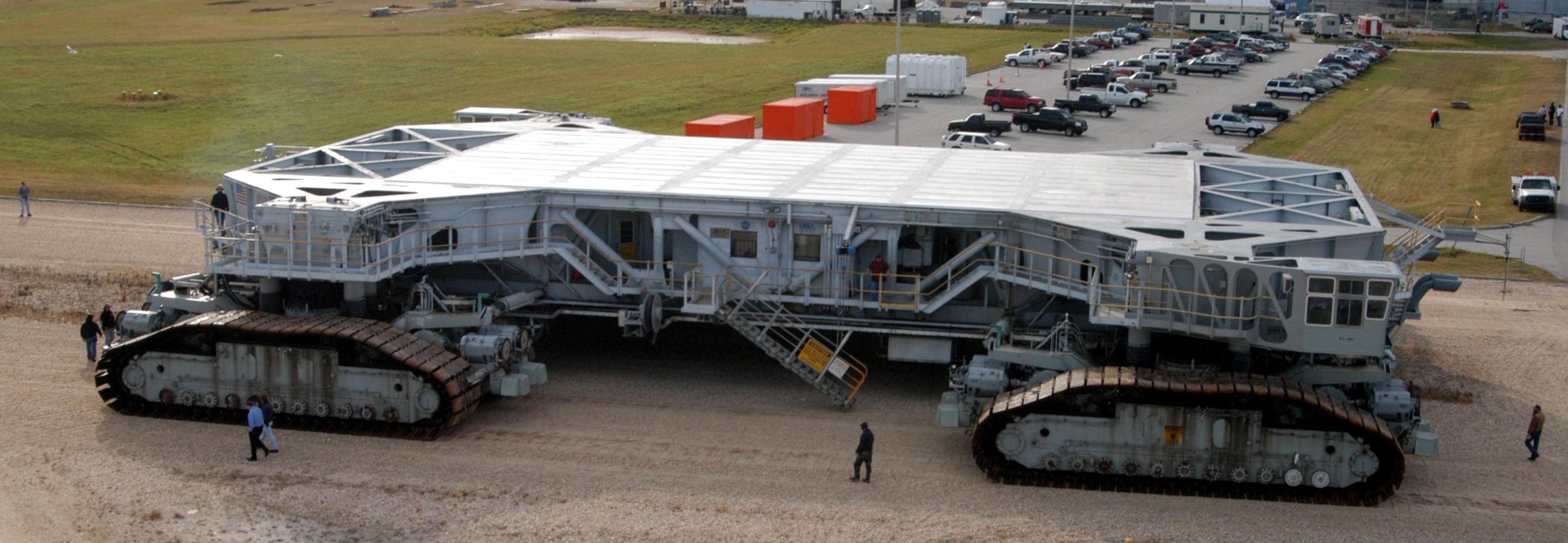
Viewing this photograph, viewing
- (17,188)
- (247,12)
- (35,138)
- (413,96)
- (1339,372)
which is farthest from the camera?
(247,12)

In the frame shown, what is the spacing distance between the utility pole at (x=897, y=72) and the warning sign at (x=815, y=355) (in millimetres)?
12405

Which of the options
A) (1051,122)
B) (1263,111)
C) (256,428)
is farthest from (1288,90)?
(256,428)

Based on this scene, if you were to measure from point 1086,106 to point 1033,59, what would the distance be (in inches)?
918

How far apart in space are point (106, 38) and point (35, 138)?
39.4m

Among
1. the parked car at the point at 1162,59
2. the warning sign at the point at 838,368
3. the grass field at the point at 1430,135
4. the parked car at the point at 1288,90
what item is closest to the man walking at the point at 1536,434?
the warning sign at the point at 838,368

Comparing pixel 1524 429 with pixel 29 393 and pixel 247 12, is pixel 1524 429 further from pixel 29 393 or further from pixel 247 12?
pixel 247 12

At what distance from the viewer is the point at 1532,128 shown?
70312 millimetres

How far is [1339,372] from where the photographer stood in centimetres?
2709

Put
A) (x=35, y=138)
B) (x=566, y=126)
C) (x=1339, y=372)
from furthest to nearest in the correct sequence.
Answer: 1. (x=35, y=138)
2. (x=566, y=126)
3. (x=1339, y=372)

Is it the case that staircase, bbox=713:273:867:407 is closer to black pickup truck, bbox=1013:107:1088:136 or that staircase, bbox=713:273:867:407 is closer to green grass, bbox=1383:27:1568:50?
black pickup truck, bbox=1013:107:1088:136

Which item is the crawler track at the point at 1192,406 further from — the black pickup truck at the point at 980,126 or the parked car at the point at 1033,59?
the parked car at the point at 1033,59

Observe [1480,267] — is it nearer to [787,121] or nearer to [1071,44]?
[787,121]

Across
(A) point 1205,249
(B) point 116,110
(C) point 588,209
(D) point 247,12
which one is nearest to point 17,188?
(B) point 116,110

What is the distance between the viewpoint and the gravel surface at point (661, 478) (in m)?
24.0
